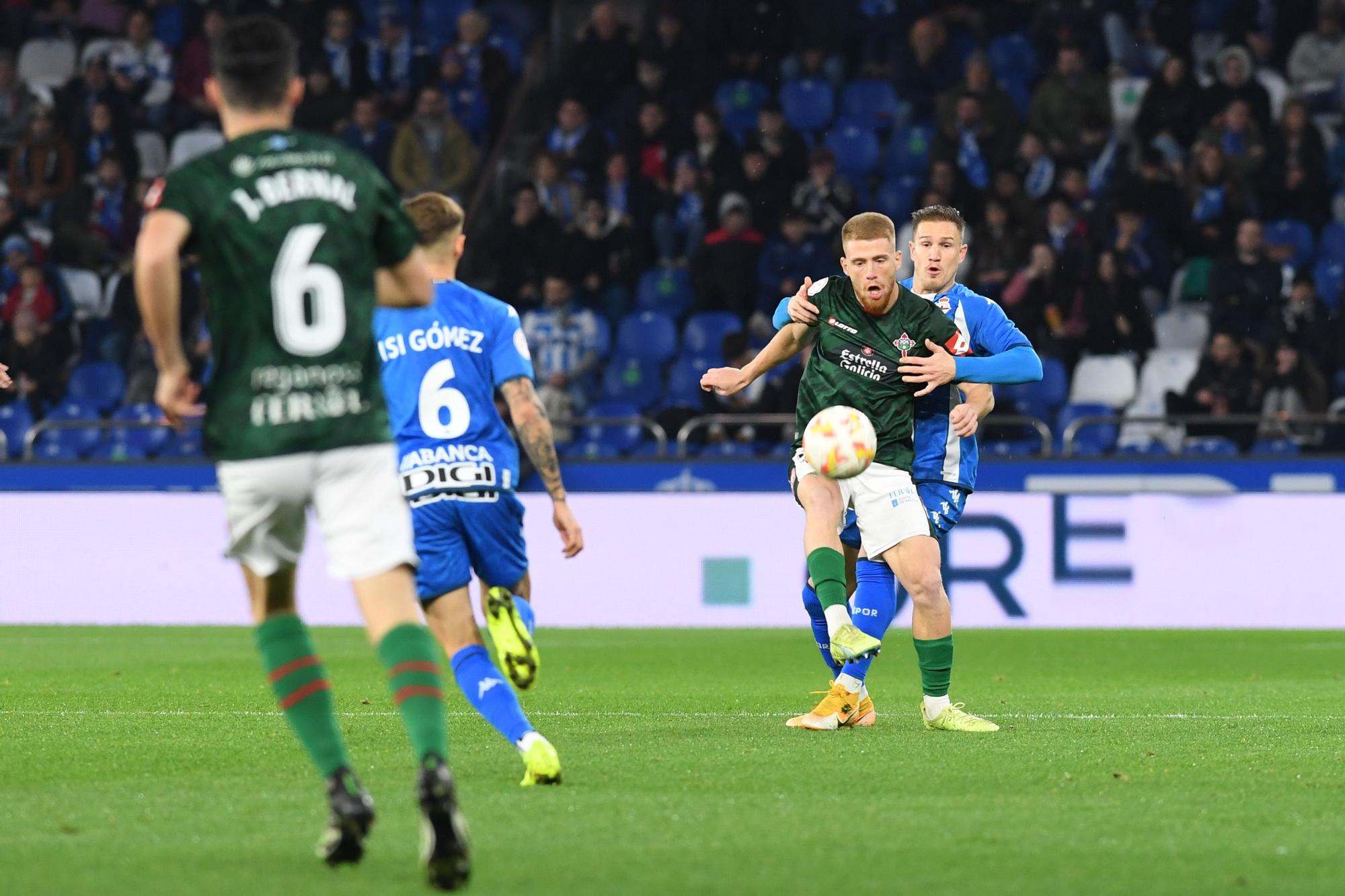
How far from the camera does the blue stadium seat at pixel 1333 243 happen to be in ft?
58.7

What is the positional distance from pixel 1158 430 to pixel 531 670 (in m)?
11.4

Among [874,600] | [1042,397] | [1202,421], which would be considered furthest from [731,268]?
[874,600]

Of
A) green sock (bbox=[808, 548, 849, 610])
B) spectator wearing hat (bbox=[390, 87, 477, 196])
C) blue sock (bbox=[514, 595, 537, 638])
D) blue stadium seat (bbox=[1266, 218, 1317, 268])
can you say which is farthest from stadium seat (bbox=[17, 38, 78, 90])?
blue sock (bbox=[514, 595, 537, 638])

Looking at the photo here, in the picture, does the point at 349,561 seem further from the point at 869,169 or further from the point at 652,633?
the point at 869,169

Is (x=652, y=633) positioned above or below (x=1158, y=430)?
below

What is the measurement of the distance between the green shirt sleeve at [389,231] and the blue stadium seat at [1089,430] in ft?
38.7

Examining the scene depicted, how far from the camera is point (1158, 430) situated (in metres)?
16.3

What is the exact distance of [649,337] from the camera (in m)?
17.9

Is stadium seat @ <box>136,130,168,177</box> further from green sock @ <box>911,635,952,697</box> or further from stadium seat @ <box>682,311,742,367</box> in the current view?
green sock @ <box>911,635,952,697</box>

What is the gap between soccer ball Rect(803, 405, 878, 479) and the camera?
23.8ft

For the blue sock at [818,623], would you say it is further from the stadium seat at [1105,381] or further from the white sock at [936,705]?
the stadium seat at [1105,381]

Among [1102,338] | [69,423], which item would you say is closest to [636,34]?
[1102,338]

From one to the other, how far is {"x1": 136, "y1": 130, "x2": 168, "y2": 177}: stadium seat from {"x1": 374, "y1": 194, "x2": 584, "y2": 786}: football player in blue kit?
49.5ft

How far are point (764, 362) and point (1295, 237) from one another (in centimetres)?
1167
